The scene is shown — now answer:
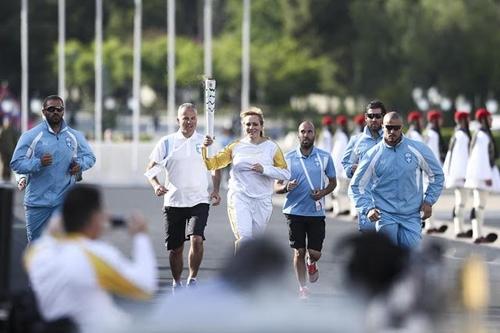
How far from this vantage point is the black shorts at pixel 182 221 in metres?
17.5

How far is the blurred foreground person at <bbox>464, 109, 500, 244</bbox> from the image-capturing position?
24.5 metres

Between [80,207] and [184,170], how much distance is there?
7.98 meters

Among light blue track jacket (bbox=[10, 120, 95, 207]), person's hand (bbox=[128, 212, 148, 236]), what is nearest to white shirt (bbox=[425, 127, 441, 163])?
light blue track jacket (bbox=[10, 120, 95, 207])

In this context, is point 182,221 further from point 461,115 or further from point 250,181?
point 461,115

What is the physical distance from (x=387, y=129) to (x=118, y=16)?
114 meters

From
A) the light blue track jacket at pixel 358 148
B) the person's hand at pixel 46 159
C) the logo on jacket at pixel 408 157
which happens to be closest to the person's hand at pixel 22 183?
the person's hand at pixel 46 159

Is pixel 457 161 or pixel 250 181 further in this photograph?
pixel 457 161

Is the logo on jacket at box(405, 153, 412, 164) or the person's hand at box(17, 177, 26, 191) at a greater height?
the logo on jacket at box(405, 153, 412, 164)

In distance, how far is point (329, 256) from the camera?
872 inches

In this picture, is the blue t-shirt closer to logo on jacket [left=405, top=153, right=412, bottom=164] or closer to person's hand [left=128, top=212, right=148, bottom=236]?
logo on jacket [left=405, top=153, right=412, bottom=164]

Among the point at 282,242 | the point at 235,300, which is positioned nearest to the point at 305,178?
the point at 282,242

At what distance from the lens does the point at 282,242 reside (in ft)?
78.1

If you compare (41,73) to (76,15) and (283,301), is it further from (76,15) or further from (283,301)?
(283,301)

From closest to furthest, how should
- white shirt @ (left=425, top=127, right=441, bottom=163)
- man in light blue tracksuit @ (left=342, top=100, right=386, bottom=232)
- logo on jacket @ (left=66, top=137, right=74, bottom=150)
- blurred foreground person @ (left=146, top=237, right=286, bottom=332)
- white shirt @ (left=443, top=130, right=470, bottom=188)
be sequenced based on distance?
blurred foreground person @ (left=146, top=237, right=286, bottom=332) < logo on jacket @ (left=66, top=137, right=74, bottom=150) < man in light blue tracksuit @ (left=342, top=100, right=386, bottom=232) < white shirt @ (left=443, top=130, right=470, bottom=188) < white shirt @ (left=425, top=127, right=441, bottom=163)
